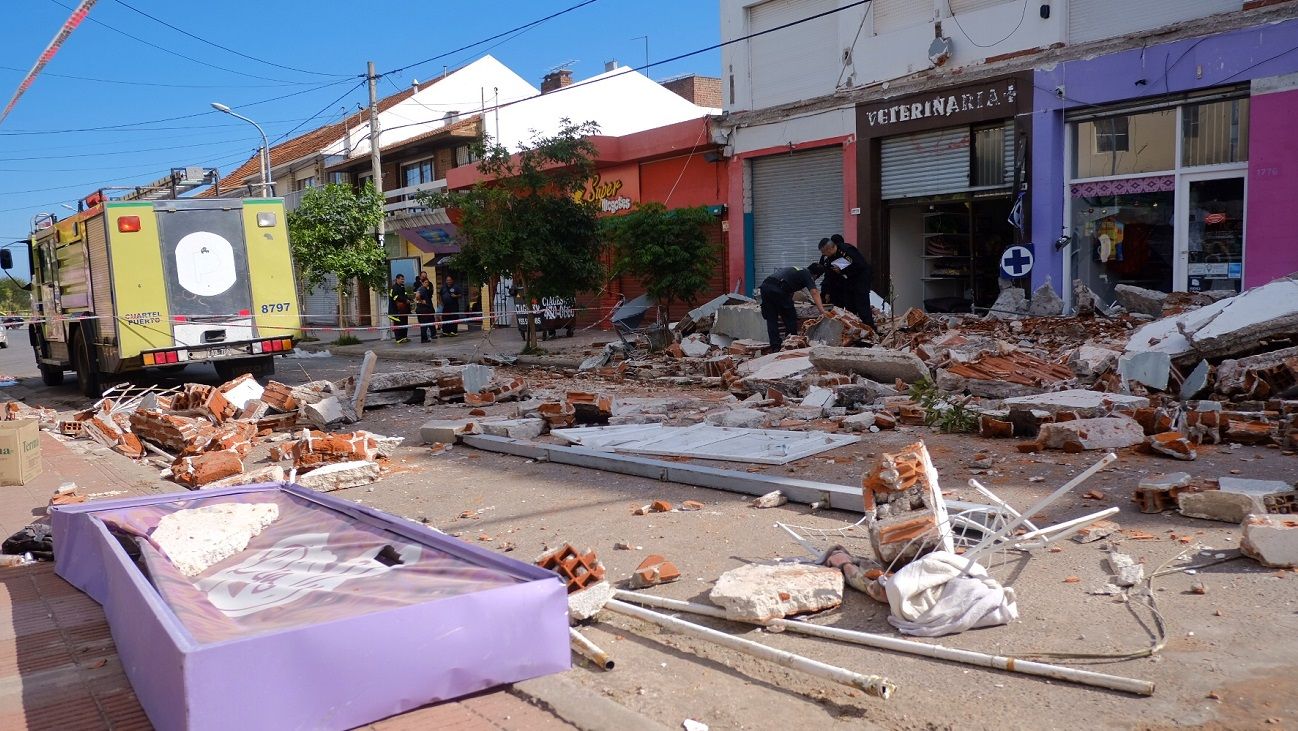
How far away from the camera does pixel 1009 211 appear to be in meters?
17.7

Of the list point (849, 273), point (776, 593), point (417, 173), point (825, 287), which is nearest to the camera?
point (776, 593)

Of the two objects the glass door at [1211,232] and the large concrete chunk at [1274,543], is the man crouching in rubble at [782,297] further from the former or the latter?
the large concrete chunk at [1274,543]

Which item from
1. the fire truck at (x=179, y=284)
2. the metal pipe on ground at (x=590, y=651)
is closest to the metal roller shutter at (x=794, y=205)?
the fire truck at (x=179, y=284)

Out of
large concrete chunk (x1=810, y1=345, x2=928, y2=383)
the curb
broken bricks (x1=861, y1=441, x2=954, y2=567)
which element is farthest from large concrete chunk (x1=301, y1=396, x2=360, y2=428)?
the curb

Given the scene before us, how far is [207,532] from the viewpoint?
16.8 ft

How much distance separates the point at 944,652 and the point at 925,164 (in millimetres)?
15792

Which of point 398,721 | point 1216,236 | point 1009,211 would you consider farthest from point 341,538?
point 1009,211

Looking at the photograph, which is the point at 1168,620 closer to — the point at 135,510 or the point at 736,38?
the point at 135,510

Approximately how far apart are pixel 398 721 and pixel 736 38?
19.5 m

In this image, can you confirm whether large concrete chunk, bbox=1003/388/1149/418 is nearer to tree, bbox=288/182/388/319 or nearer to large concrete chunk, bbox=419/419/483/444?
large concrete chunk, bbox=419/419/483/444

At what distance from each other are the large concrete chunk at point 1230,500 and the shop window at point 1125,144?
37.3ft

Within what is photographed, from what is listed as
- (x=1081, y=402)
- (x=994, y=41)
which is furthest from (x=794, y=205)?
(x=1081, y=402)

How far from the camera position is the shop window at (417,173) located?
1364 inches

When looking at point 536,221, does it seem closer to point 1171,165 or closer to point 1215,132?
point 1171,165
